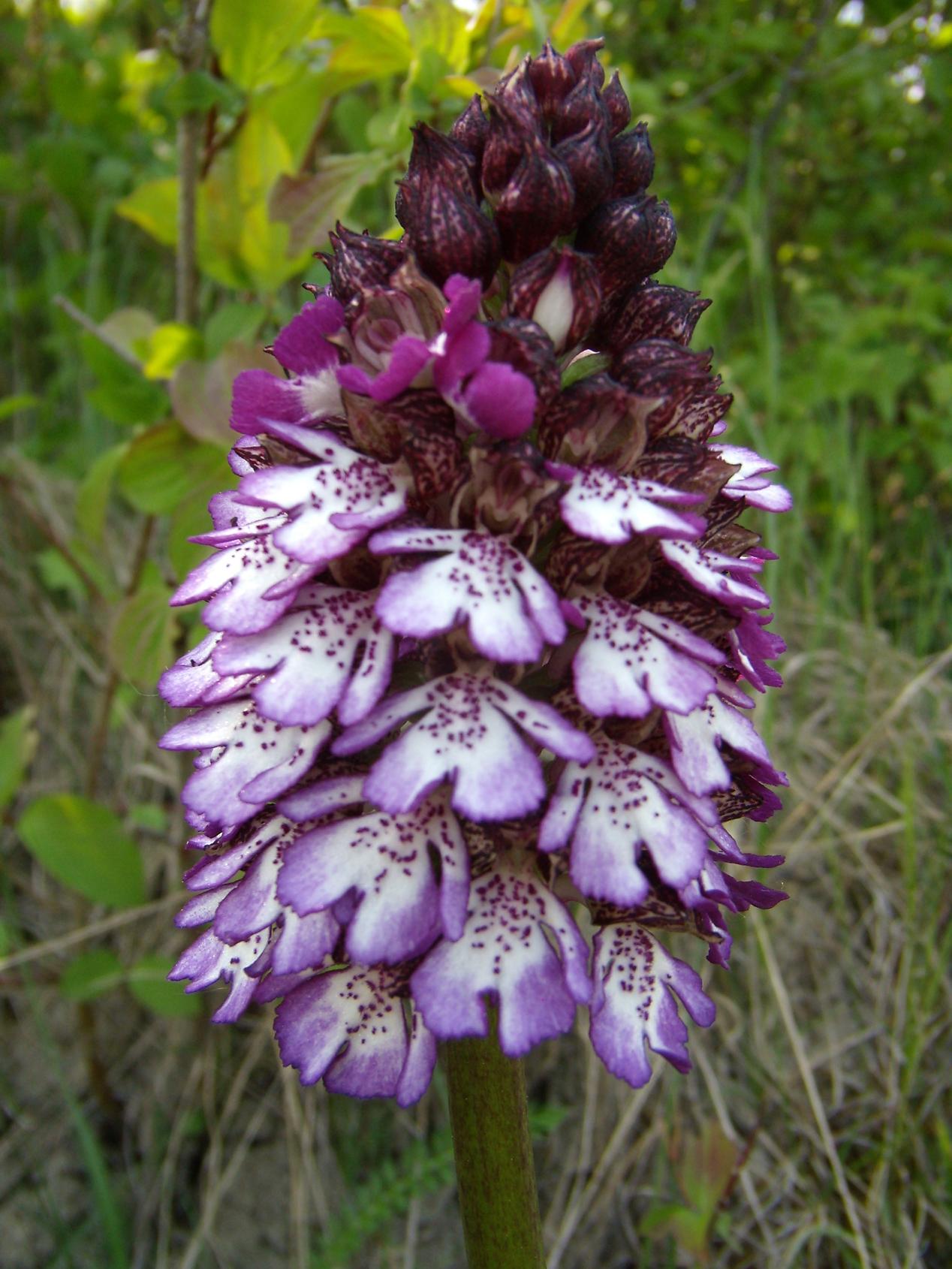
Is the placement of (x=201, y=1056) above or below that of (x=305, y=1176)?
above

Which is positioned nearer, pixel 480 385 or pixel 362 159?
pixel 480 385

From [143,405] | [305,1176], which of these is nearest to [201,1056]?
[305,1176]

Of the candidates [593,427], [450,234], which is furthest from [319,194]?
[593,427]

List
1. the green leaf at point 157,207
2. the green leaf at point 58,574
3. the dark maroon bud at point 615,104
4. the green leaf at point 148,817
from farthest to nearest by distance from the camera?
the green leaf at point 58,574 < the green leaf at point 148,817 < the green leaf at point 157,207 < the dark maroon bud at point 615,104

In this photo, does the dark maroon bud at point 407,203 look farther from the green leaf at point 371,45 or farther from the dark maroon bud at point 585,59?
the green leaf at point 371,45

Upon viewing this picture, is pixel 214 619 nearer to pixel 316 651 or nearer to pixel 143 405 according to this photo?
pixel 316 651

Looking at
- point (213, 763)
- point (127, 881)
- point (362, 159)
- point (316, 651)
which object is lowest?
point (127, 881)

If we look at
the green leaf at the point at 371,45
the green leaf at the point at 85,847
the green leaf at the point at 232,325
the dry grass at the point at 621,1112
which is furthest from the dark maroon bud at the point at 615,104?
the green leaf at the point at 85,847
